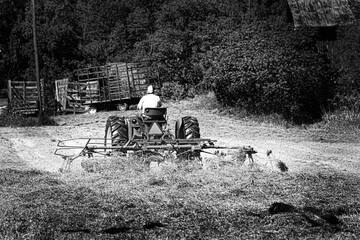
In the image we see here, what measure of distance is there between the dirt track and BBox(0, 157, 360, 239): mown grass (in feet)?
5.64

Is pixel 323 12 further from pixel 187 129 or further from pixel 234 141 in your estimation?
pixel 187 129

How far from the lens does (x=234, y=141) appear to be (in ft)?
58.5

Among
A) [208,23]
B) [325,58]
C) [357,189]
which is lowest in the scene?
[357,189]

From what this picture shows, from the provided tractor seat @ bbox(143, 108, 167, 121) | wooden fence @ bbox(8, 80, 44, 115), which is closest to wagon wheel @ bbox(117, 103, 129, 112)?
wooden fence @ bbox(8, 80, 44, 115)

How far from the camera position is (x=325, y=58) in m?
22.0

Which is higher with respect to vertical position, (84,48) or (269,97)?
→ (84,48)

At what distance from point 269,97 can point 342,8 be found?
40.2 feet

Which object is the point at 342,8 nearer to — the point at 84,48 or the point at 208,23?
the point at 208,23

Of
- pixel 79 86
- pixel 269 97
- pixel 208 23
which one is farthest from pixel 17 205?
pixel 208 23

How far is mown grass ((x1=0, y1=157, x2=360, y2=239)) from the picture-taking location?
6.94 m

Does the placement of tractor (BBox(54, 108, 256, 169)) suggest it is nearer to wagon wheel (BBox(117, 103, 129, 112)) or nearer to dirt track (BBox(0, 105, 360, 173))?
dirt track (BBox(0, 105, 360, 173))

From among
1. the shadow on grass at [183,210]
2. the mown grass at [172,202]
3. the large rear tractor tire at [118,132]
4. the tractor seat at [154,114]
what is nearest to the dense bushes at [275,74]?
the tractor seat at [154,114]

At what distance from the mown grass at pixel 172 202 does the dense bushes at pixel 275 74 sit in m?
10.1

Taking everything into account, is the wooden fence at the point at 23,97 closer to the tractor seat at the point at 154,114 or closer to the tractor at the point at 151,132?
the tractor at the point at 151,132
